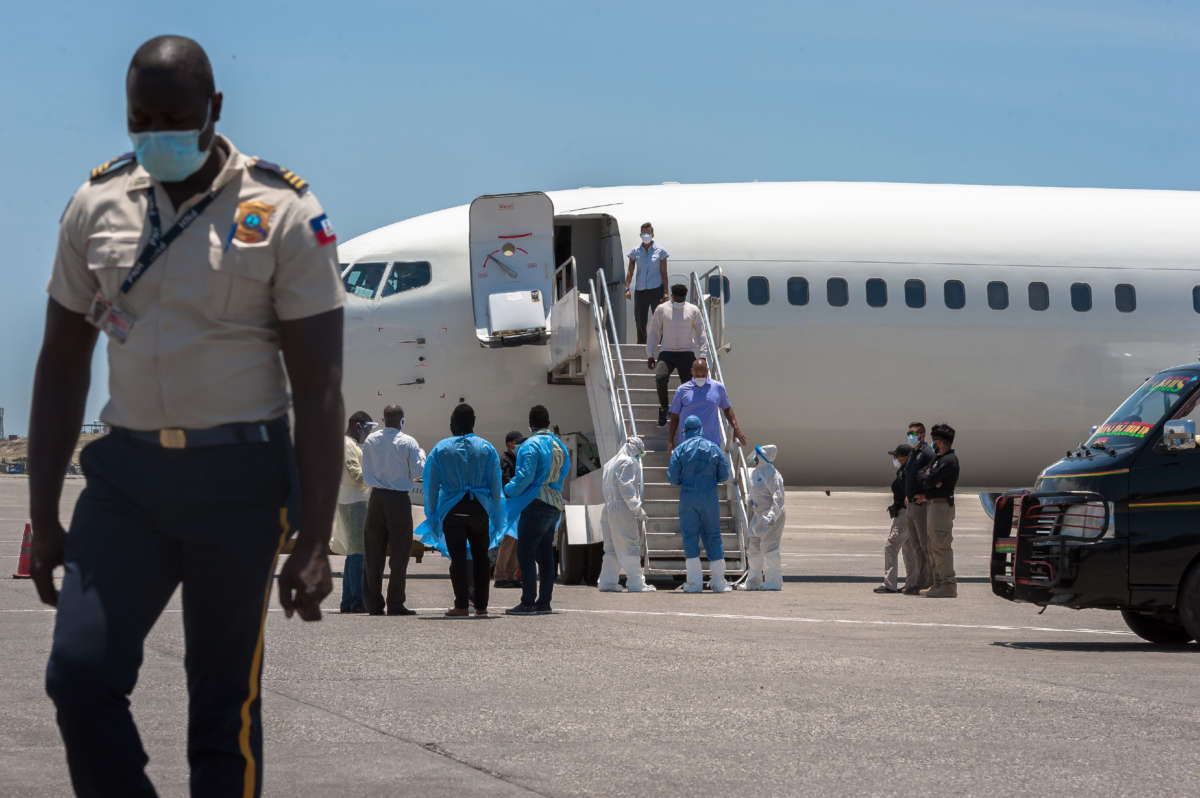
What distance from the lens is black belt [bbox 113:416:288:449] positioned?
3.76m

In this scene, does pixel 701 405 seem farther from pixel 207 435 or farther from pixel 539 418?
pixel 207 435

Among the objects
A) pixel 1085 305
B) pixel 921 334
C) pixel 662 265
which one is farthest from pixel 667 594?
pixel 1085 305

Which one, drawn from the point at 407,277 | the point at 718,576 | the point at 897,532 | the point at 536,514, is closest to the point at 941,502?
the point at 897,532

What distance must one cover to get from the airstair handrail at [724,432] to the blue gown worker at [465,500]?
4.52m

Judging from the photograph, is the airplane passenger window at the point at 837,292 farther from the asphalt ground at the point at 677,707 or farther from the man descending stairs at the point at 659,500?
the asphalt ground at the point at 677,707

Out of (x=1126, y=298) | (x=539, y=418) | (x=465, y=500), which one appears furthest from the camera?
(x=1126, y=298)

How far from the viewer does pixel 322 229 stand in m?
3.89

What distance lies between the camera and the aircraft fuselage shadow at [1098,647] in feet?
35.5

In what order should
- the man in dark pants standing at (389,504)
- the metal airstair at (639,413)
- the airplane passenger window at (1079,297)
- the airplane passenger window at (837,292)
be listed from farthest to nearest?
the airplane passenger window at (1079,297) < the airplane passenger window at (837,292) < the metal airstair at (639,413) < the man in dark pants standing at (389,504)

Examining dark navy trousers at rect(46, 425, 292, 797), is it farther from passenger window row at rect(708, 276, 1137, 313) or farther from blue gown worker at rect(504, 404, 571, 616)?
passenger window row at rect(708, 276, 1137, 313)

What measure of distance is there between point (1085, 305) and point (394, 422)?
36.8ft

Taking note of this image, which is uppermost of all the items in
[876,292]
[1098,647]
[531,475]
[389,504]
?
[876,292]

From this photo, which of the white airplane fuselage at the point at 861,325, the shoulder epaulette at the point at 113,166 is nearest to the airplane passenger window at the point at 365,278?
the white airplane fuselage at the point at 861,325

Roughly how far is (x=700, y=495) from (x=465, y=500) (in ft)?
11.9
